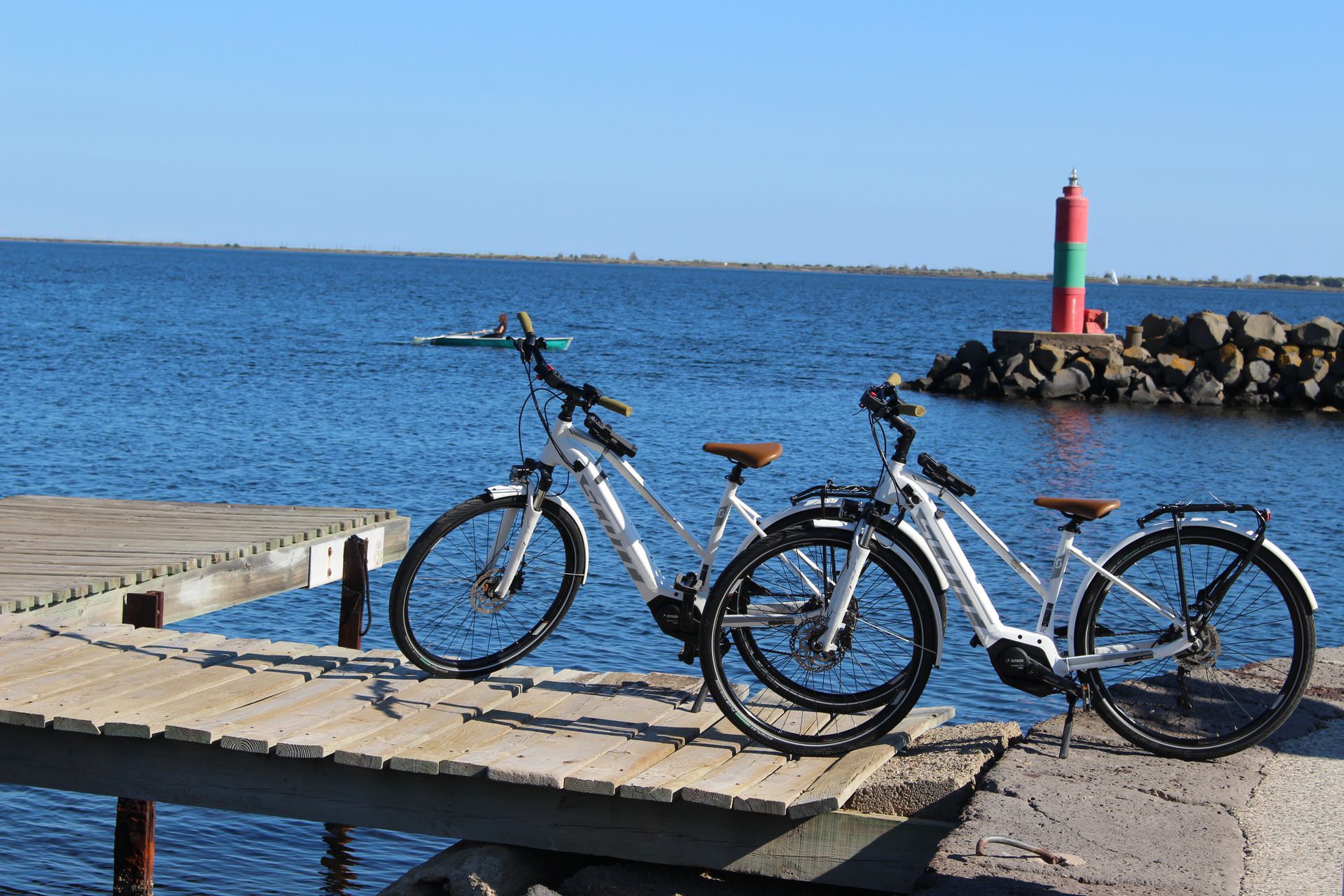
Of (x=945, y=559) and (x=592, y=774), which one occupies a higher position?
(x=945, y=559)

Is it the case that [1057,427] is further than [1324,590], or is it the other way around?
[1057,427]

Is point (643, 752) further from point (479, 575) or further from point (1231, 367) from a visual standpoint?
point (1231, 367)

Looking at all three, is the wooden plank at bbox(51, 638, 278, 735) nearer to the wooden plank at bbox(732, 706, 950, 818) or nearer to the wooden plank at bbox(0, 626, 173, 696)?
the wooden plank at bbox(0, 626, 173, 696)

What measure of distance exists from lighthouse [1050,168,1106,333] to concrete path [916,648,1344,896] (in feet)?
94.8

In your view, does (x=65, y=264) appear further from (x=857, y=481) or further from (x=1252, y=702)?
(x=1252, y=702)

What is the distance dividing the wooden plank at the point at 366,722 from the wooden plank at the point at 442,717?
0.14 ft

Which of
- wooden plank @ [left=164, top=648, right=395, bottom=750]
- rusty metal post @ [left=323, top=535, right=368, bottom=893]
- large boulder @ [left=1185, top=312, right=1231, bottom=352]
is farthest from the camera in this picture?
large boulder @ [left=1185, top=312, right=1231, bottom=352]

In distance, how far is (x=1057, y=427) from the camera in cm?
3147

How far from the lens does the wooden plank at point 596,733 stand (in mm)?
5098

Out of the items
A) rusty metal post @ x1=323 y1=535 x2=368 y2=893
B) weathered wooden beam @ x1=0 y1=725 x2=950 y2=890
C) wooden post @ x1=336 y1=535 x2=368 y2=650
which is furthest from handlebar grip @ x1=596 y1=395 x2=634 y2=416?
wooden post @ x1=336 y1=535 x2=368 y2=650

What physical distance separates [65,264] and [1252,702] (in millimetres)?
163056

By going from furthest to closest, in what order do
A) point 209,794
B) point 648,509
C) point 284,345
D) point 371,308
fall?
point 371,308 → point 284,345 → point 648,509 → point 209,794

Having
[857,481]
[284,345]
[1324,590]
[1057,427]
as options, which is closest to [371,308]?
[284,345]

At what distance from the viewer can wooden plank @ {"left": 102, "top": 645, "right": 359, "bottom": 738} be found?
5.47 metres
